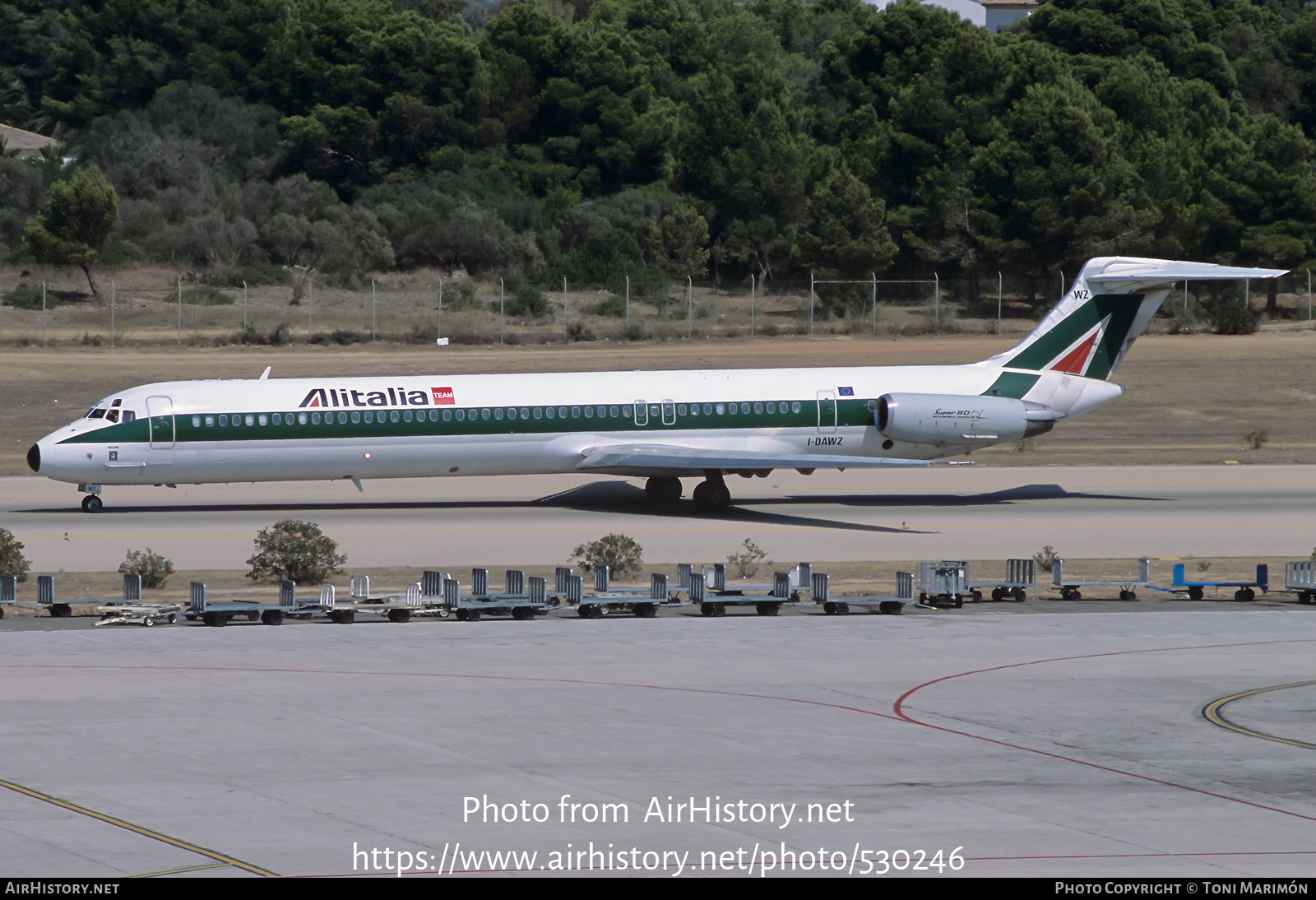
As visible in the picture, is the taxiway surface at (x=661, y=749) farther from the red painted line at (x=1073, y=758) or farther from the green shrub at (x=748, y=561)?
the green shrub at (x=748, y=561)

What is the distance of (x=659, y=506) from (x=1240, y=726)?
66.6 ft

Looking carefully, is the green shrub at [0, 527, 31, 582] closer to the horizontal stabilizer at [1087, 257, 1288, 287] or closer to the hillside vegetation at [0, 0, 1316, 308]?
the horizontal stabilizer at [1087, 257, 1288, 287]

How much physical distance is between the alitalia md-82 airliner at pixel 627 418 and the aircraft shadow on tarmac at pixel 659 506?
79cm

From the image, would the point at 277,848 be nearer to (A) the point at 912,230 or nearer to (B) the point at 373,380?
(B) the point at 373,380

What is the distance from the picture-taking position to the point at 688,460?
33.0 m

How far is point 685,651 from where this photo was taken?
19.7m

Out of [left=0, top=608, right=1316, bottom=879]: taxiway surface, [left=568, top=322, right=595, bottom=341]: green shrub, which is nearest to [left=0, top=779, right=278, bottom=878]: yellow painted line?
[left=0, top=608, right=1316, bottom=879]: taxiway surface

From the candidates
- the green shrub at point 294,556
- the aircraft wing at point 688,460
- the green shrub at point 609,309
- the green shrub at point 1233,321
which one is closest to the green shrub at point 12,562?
the green shrub at point 294,556

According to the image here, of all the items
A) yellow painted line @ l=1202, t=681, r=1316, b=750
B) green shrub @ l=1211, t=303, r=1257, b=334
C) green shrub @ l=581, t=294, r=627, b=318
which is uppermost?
green shrub @ l=581, t=294, r=627, b=318

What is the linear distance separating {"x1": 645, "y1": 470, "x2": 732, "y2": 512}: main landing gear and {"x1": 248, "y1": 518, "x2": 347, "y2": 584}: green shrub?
10.7m

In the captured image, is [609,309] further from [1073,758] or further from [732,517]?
[1073,758]

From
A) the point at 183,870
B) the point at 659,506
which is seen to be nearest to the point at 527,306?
the point at 659,506

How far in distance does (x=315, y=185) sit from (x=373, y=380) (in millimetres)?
52848

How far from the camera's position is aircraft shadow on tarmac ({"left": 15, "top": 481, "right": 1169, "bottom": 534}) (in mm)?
33656
